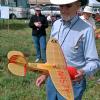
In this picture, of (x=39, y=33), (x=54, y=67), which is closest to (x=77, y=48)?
(x=54, y=67)

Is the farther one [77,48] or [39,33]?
[39,33]

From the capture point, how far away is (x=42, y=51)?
40.1 feet

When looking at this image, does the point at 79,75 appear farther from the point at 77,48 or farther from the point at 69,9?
the point at 69,9

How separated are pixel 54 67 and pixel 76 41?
32 cm

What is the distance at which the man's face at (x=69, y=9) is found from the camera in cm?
364

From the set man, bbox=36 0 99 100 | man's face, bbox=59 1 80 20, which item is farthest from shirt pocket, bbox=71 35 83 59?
man's face, bbox=59 1 80 20

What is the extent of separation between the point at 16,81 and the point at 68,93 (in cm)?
509

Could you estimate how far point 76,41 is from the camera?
12.2 feet

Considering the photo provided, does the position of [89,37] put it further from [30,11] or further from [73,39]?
[30,11]

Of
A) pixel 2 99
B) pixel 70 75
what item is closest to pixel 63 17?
pixel 70 75

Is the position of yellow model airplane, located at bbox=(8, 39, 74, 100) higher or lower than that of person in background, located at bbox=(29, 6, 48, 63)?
higher

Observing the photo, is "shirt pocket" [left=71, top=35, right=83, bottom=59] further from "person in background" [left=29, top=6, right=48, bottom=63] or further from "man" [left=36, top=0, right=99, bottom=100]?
"person in background" [left=29, top=6, right=48, bottom=63]

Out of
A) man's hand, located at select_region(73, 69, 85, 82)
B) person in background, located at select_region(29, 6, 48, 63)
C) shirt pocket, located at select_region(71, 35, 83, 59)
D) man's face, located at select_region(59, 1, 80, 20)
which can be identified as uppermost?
man's face, located at select_region(59, 1, 80, 20)

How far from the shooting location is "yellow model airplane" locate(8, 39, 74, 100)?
350cm
